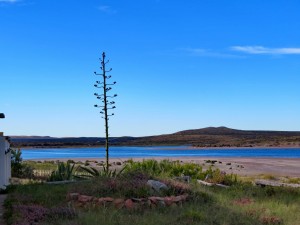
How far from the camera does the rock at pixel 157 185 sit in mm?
14492

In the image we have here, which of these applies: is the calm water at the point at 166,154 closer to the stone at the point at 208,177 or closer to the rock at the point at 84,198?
→ the stone at the point at 208,177

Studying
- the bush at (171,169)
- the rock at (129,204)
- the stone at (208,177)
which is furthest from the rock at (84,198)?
the stone at (208,177)

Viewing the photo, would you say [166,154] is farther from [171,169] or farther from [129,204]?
[129,204]

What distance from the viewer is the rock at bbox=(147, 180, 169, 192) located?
571 inches

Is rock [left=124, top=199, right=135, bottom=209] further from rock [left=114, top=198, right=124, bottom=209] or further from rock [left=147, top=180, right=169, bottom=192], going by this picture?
rock [left=147, top=180, right=169, bottom=192]

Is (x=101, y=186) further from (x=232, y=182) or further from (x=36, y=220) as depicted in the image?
(x=232, y=182)

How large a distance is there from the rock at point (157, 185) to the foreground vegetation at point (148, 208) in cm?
15

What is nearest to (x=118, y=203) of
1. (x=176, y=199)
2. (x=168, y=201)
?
(x=168, y=201)

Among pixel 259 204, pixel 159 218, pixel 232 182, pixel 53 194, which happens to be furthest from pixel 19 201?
pixel 232 182

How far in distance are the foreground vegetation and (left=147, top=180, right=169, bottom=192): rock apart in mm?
147

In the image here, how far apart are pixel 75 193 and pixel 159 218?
352 centimetres

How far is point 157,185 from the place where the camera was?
48.0 ft

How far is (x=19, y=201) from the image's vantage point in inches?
540

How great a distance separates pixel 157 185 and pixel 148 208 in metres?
2.04
